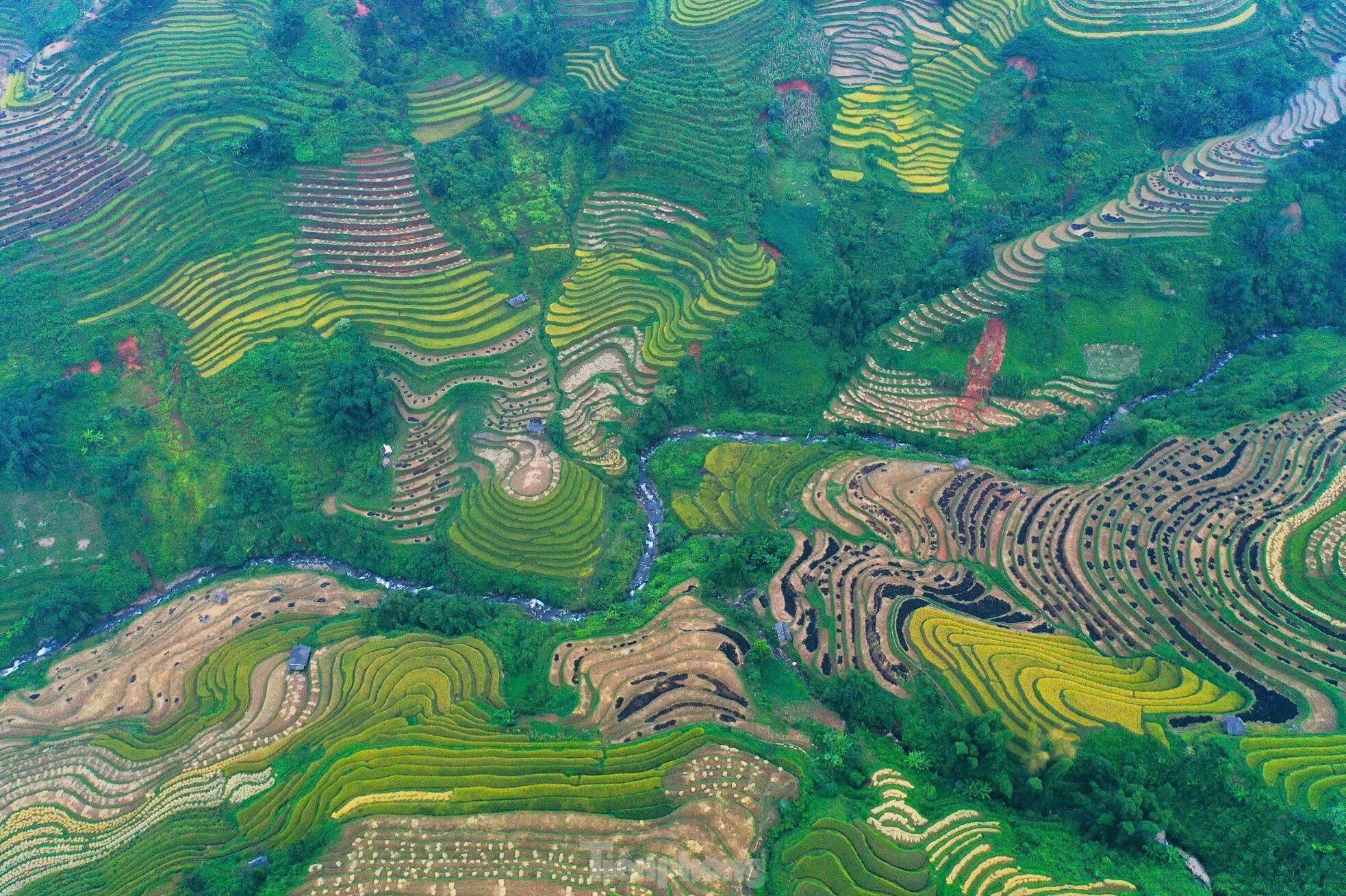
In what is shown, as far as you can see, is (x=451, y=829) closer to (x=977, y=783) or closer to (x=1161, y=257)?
(x=977, y=783)

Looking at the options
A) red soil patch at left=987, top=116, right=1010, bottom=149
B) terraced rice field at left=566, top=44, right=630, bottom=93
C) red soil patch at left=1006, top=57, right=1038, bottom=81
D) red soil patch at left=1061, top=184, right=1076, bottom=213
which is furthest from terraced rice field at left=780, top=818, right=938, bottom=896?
red soil patch at left=1006, top=57, right=1038, bottom=81

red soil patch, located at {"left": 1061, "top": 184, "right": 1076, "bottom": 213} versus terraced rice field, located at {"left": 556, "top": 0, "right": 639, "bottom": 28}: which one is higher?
terraced rice field, located at {"left": 556, "top": 0, "right": 639, "bottom": 28}

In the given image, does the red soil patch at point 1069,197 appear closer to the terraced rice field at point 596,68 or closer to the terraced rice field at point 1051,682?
the terraced rice field at point 1051,682

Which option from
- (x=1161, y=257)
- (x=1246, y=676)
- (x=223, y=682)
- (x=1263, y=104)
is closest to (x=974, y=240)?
(x=1161, y=257)

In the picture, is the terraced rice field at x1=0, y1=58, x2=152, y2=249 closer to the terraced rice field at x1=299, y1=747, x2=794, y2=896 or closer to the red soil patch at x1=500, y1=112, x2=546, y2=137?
the red soil patch at x1=500, y1=112, x2=546, y2=137

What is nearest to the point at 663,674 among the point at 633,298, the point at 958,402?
the point at 958,402

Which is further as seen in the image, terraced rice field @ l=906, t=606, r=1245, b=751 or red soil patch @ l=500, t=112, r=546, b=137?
red soil patch @ l=500, t=112, r=546, b=137
